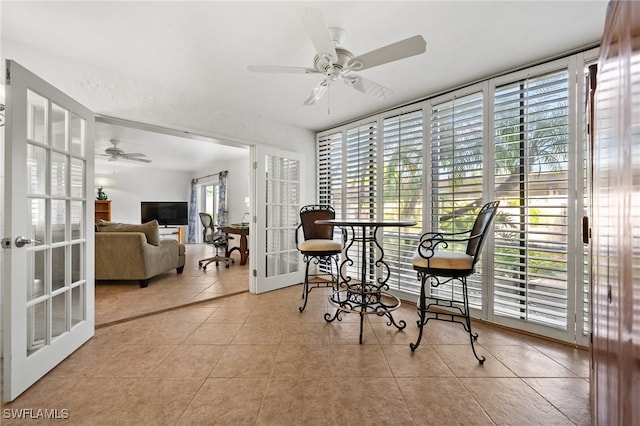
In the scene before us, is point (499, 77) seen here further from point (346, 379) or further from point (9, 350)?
point (9, 350)

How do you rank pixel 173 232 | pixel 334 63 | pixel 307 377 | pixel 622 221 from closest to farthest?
pixel 622 221 → pixel 307 377 → pixel 334 63 → pixel 173 232

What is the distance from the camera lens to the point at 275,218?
353 cm

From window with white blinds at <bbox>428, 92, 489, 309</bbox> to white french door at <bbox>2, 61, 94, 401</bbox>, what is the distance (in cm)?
318

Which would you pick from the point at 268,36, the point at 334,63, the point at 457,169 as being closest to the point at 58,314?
the point at 268,36

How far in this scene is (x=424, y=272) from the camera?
198 centimetres

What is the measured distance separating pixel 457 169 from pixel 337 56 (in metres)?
1.64

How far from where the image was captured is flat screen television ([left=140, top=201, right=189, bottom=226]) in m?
7.61

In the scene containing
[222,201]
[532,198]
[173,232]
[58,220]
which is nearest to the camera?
[58,220]

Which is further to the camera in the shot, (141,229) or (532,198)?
(141,229)

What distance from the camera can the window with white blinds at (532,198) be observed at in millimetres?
2016

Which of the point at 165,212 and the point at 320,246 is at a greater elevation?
the point at 165,212

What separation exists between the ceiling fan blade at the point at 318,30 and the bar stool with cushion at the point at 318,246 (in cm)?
172

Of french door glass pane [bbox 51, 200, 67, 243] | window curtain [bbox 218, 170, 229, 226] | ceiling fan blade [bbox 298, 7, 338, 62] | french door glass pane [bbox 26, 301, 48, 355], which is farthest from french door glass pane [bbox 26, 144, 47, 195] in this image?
window curtain [bbox 218, 170, 229, 226]

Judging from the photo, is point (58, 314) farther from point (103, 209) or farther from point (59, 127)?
point (103, 209)
